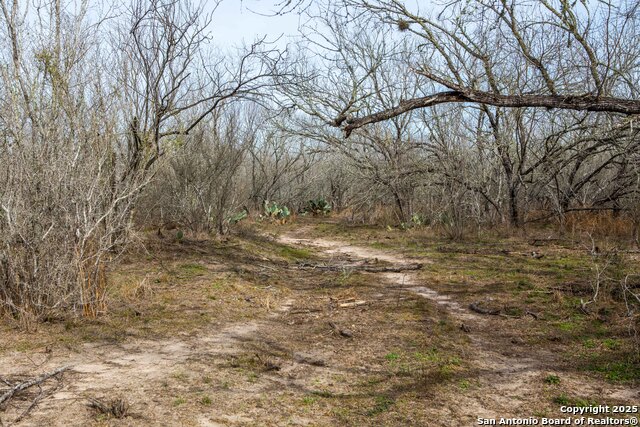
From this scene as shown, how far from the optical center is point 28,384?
358 centimetres

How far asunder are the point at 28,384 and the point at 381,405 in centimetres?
229

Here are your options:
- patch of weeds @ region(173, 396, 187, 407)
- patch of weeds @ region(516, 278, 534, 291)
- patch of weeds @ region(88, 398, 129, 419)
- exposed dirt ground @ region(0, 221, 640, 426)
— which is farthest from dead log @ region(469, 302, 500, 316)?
patch of weeds @ region(88, 398, 129, 419)

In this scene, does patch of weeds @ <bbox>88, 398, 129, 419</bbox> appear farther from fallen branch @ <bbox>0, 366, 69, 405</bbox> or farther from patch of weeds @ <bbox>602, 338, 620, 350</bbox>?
patch of weeds @ <bbox>602, 338, 620, 350</bbox>

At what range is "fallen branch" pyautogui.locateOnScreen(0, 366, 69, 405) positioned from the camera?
3.35 metres

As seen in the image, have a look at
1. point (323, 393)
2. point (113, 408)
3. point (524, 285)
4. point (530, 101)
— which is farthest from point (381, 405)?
point (524, 285)

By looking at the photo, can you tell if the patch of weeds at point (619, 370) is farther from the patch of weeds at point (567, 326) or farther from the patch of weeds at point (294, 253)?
the patch of weeds at point (294, 253)

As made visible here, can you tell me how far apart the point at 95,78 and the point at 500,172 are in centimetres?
975

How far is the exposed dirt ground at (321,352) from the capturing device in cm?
348

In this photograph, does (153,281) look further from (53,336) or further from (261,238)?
(261,238)

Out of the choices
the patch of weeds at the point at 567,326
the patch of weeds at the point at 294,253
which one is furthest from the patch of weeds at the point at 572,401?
the patch of weeds at the point at 294,253

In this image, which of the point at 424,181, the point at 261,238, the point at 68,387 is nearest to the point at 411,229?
the point at 424,181

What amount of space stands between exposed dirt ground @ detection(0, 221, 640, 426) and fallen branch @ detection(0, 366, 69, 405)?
0.21 ft

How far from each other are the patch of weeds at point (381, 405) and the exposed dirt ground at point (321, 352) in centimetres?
2

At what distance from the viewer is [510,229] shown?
1308 centimetres
